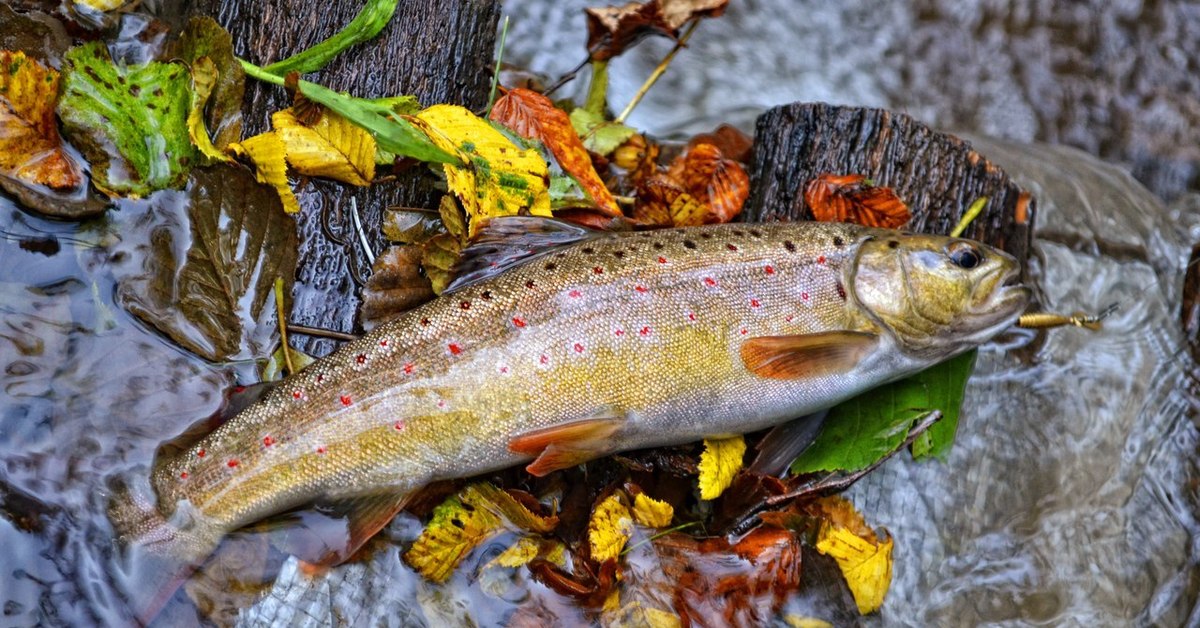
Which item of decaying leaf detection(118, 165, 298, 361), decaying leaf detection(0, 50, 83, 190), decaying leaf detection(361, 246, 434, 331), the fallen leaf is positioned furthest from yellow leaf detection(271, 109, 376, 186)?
the fallen leaf

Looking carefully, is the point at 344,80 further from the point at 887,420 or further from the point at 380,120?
the point at 887,420

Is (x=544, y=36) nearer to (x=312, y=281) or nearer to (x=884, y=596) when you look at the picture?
(x=312, y=281)

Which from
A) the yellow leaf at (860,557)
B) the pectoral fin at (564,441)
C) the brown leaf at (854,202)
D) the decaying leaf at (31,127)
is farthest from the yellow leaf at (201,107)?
the yellow leaf at (860,557)

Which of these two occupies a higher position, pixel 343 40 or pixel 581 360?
pixel 343 40

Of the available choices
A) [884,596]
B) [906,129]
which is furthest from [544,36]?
[884,596]

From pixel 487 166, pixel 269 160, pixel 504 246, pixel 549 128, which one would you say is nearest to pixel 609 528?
pixel 504 246

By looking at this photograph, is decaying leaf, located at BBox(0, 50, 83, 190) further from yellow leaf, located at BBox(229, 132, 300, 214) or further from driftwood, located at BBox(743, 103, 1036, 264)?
driftwood, located at BBox(743, 103, 1036, 264)
